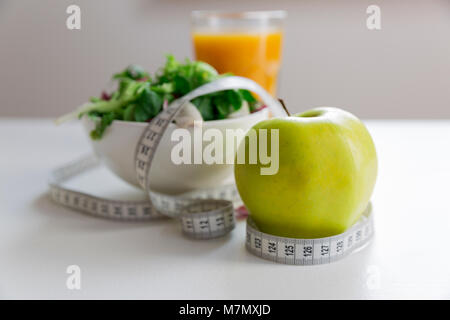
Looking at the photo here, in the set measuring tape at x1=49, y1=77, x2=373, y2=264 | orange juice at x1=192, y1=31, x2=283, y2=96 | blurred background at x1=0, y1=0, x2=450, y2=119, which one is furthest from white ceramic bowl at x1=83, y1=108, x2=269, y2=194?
blurred background at x1=0, y1=0, x2=450, y2=119

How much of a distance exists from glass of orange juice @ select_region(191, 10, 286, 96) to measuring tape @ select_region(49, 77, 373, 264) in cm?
57

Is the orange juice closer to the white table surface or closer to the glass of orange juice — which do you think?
the glass of orange juice

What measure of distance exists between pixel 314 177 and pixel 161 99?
16.0 inches

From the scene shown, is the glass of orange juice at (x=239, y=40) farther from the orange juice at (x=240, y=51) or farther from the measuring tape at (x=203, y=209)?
the measuring tape at (x=203, y=209)

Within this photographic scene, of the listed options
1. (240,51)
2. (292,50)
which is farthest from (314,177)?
(292,50)

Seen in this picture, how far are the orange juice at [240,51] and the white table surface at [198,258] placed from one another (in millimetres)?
610

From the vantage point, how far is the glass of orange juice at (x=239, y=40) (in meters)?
1.70

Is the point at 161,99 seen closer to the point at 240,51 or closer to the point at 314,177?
the point at 314,177

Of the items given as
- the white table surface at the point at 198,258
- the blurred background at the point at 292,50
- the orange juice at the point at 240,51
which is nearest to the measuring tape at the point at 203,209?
the white table surface at the point at 198,258

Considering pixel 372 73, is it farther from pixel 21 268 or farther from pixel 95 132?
pixel 21 268

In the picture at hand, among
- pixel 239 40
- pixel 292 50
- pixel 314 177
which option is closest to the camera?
pixel 314 177

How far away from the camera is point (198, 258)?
36.8 inches

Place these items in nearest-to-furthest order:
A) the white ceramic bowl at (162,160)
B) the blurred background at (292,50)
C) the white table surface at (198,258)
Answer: the white table surface at (198,258) → the white ceramic bowl at (162,160) → the blurred background at (292,50)

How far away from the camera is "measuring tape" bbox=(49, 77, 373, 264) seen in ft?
2.99
